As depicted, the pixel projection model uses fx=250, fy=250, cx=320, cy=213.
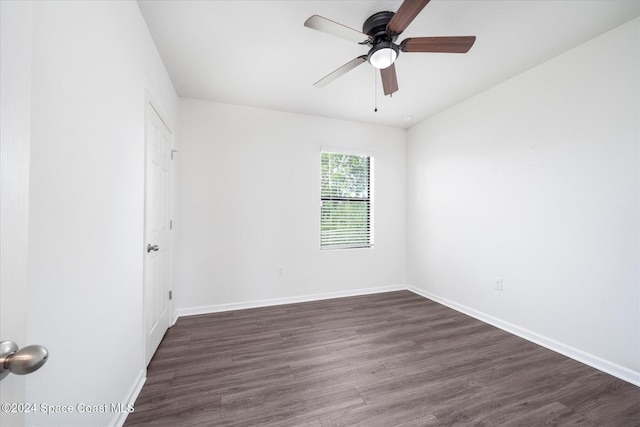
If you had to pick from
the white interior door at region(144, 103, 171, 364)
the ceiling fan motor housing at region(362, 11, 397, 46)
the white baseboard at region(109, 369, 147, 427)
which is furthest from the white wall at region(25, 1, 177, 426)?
the ceiling fan motor housing at region(362, 11, 397, 46)

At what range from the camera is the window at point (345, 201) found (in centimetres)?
372

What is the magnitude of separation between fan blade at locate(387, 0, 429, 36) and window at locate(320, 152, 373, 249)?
2.12 metres

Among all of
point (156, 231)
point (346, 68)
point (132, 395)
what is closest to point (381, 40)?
point (346, 68)

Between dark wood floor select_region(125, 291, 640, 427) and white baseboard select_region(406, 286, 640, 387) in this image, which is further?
white baseboard select_region(406, 286, 640, 387)

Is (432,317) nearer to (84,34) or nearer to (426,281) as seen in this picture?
(426,281)

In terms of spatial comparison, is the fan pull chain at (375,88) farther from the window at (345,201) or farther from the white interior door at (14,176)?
the white interior door at (14,176)

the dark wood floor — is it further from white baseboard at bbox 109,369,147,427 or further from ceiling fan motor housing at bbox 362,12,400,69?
ceiling fan motor housing at bbox 362,12,400,69

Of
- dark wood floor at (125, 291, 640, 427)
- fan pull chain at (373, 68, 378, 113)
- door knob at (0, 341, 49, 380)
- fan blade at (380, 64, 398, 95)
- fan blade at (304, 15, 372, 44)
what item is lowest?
dark wood floor at (125, 291, 640, 427)

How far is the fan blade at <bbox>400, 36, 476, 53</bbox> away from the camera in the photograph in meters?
1.68

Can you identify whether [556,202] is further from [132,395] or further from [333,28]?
[132,395]

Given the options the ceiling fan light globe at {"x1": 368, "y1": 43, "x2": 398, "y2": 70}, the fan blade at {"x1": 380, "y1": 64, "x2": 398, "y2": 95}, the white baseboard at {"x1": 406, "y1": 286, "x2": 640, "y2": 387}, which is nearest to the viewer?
the ceiling fan light globe at {"x1": 368, "y1": 43, "x2": 398, "y2": 70}

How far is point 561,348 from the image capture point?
7.39 feet

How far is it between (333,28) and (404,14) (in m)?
0.43

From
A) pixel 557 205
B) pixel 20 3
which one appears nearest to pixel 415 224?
pixel 557 205
